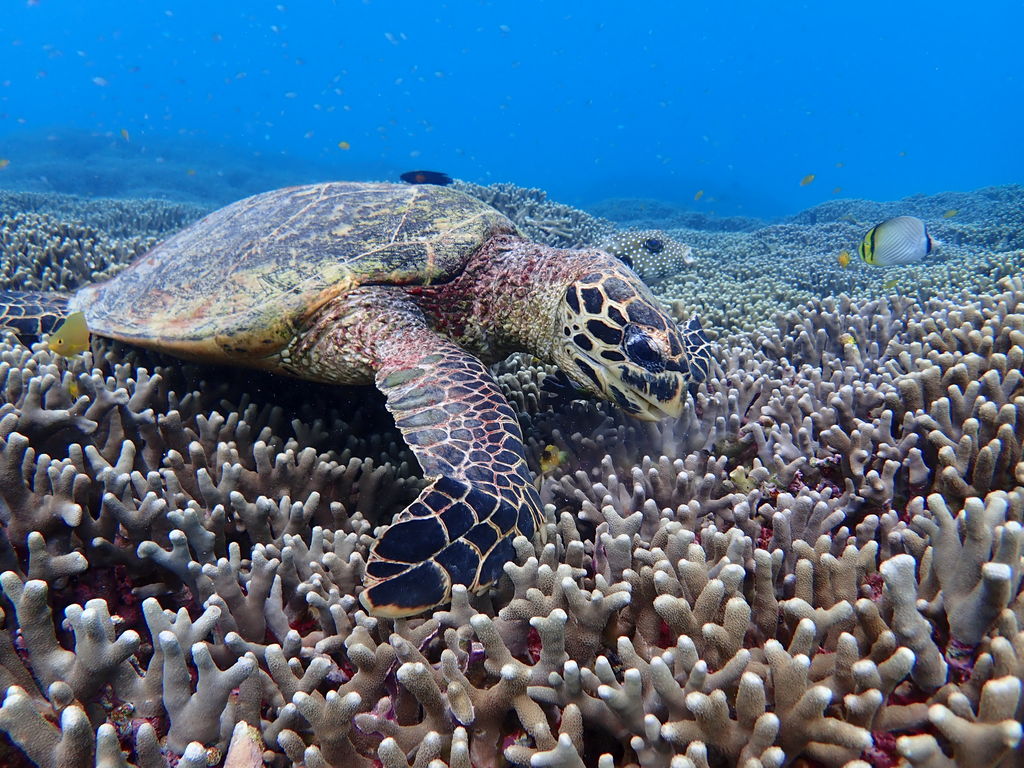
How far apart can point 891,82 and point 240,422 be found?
150m

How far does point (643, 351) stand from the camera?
2.49 metres

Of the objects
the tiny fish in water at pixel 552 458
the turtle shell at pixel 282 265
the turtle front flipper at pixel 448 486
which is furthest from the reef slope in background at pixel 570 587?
the turtle shell at pixel 282 265

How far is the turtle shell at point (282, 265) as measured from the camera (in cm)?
295

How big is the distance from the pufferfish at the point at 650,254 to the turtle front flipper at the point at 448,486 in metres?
6.00

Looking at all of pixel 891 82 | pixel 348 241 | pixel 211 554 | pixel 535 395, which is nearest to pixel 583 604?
pixel 211 554

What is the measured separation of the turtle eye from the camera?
2.47 meters

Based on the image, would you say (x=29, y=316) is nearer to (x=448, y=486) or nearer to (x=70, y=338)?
(x=70, y=338)

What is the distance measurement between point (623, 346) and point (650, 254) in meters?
6.28

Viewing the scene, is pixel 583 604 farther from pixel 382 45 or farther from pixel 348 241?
pixel 382 45

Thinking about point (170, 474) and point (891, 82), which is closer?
point (170, 474)

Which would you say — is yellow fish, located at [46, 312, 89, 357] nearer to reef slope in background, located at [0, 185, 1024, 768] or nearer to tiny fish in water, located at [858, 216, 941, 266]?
reef slope in background, located at [0, 185, 1024, 768]

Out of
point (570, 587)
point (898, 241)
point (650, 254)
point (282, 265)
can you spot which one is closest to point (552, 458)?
point (570, 587)

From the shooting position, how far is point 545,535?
2.02m

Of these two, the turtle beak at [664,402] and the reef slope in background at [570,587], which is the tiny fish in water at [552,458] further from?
the turtle beak at [664,402]
